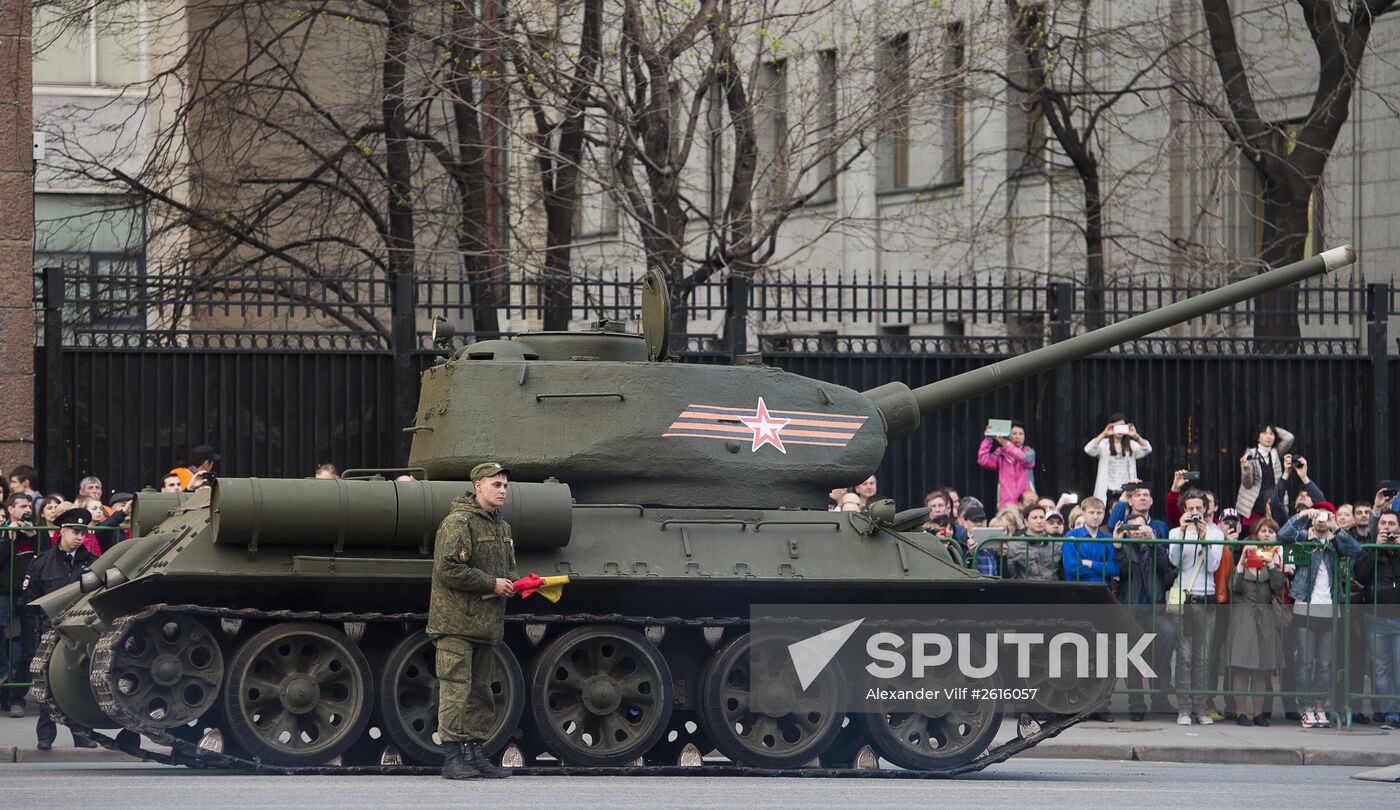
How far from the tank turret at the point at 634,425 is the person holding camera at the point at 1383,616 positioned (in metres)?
4.53

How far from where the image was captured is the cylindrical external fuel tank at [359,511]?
1143 cm

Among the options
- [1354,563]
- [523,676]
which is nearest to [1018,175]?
[1354,563]

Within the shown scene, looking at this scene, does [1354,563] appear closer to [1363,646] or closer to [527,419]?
[1363,646]

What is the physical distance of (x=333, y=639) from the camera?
11812mm

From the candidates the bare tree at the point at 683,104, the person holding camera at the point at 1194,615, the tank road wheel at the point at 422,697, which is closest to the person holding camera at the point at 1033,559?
the person holding camera at the point at 1194,615

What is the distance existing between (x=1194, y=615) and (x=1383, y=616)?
143 cm

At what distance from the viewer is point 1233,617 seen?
50.7ft

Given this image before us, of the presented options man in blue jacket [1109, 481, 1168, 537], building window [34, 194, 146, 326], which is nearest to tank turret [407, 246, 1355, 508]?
man in blue jacket [1109, 481, 1168, 537]

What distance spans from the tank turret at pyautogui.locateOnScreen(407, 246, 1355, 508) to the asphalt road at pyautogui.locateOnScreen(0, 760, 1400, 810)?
1.82m

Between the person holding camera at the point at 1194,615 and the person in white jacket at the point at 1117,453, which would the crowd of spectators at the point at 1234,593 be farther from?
the person in white jacket at the point at 1117,453

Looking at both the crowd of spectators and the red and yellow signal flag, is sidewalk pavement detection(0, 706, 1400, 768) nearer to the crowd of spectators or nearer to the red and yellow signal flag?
the crowd of spectators

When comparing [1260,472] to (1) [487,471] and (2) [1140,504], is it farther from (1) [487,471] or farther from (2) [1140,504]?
(1) [487,471]

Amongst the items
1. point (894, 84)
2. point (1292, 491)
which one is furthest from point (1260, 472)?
point (894, 84)

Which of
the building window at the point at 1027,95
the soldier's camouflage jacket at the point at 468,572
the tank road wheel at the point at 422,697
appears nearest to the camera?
the soldier's camouflage jacket at the point at 468,572
